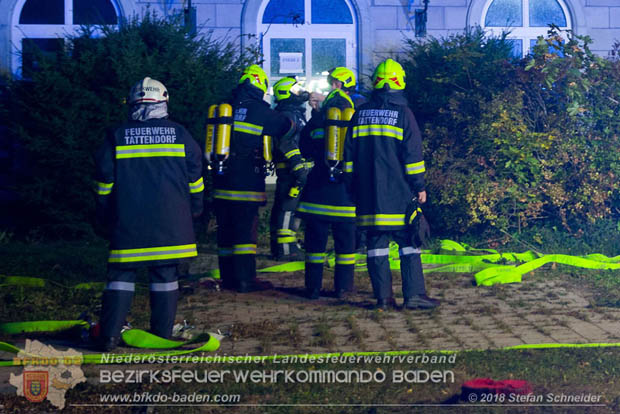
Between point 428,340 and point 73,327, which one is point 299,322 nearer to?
point 428,340

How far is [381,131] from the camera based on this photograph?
6.84m

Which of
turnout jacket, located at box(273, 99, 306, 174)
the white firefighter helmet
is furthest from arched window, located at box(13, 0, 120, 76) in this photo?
the white firefighter helmet

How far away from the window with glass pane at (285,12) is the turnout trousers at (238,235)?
267 inches

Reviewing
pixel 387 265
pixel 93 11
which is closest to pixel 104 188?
pixel 387 265

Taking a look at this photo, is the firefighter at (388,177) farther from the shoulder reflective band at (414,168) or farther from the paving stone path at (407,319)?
the paving stone path at (407,319)

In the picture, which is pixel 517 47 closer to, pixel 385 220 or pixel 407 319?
pixel 385 220

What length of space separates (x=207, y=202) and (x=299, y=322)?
5057 millimetres

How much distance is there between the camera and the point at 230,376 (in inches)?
192

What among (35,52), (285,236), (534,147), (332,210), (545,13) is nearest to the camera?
(332,210)

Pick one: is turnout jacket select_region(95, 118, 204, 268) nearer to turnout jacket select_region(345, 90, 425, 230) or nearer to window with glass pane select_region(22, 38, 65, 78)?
turnout jacket select_region(345, 90, 425, 230)

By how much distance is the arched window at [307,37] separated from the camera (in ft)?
45.4

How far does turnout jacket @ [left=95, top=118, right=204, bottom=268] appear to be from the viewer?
559 centimetres

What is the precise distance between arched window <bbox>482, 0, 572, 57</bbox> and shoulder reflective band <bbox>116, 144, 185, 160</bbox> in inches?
383

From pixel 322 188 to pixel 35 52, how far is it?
5646mm
